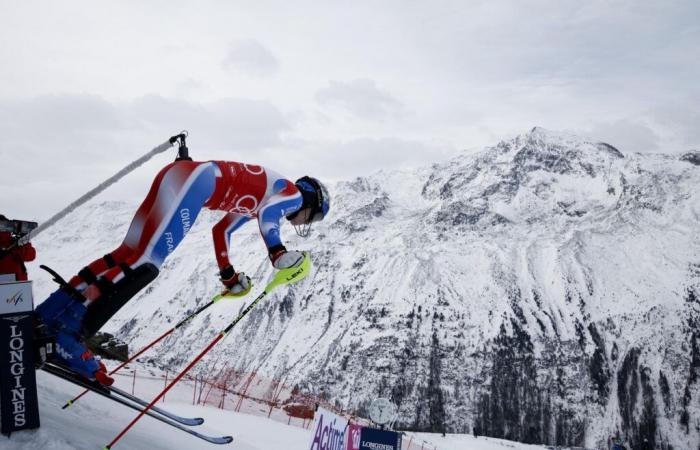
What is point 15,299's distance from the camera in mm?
4117

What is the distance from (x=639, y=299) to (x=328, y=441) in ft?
693

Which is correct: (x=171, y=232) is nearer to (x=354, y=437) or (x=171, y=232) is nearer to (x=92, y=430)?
(x=92, y=430)

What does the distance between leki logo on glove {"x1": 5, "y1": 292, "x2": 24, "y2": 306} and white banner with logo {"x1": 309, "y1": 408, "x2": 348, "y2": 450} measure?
400 centimetres

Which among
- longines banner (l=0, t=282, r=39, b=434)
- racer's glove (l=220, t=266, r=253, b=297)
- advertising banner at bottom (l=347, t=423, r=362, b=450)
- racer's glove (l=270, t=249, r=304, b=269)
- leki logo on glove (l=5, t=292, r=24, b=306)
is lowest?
advertising banner at bottom (l=347, t=423, r=362, b=450)

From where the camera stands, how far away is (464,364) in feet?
601

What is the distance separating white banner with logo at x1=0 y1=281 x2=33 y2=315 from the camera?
4.05 metres

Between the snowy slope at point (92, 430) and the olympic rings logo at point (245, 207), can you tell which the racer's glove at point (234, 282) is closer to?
the olympic rings logo at point (245, 207)

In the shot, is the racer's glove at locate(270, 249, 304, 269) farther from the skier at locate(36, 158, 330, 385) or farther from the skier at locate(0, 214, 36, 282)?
the skier at locate(0, 214, 36, 282)

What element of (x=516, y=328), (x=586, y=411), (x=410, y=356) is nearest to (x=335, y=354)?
(x=410, y=356)

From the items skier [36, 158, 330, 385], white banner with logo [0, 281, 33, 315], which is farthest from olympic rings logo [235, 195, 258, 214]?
white banner with logo [0, 281, 33, 315]

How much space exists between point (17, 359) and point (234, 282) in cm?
299

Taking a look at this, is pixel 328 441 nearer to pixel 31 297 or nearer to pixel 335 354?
Result: pixel 31 297

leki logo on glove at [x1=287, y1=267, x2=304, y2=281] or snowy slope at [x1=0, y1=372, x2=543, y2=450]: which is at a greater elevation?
leki logo on glove at [x1=287, y1=267, x2=304, y2=281]

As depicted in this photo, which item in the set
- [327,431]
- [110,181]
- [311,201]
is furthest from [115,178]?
[327,431]
